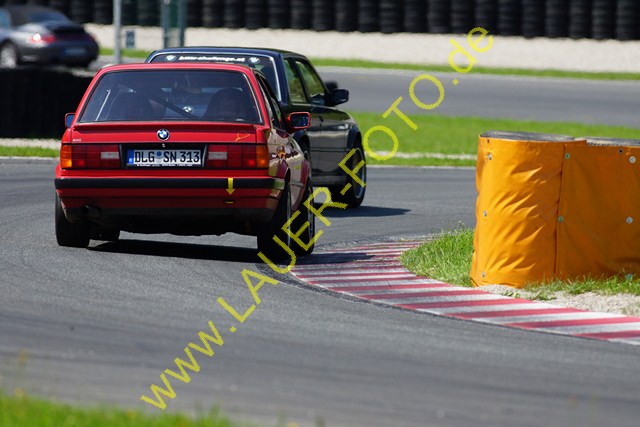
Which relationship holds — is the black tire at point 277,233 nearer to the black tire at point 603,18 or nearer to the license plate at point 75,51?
the license plate at point 75,51

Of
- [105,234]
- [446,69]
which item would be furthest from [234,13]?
[105,234]

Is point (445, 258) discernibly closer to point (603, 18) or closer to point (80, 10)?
point (603, 18)

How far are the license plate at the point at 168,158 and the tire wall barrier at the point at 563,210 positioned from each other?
2163mm

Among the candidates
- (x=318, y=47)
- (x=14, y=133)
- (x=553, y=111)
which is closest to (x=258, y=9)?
(x=318, y=47)

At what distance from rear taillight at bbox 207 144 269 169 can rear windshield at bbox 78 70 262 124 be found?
37cm

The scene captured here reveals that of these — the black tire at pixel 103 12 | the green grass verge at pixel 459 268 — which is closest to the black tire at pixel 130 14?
the black tire at pixel 103 12

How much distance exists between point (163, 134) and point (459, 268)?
2.39 metres

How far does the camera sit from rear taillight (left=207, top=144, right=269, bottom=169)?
11.0 metres

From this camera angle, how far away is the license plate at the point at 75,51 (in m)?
36.1

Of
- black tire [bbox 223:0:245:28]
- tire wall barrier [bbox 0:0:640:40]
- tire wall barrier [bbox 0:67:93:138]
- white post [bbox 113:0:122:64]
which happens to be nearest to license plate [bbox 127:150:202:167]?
tire wall barrier [bbox 0:67:93:138]

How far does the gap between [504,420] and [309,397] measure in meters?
0.88

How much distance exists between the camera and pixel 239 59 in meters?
14.9

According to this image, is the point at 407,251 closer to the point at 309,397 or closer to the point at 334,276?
the point at 334,276

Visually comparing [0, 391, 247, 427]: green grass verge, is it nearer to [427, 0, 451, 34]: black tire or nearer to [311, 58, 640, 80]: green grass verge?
[311, 58, 640, 80]: green grass verge
